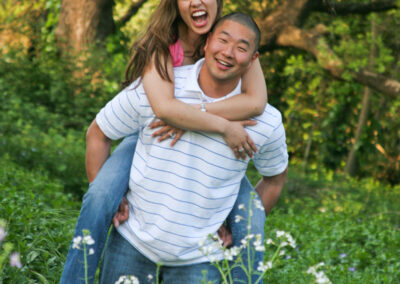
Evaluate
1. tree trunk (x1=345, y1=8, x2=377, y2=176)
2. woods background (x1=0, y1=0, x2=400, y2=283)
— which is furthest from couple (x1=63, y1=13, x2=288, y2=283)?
tree trunk (x1=345, y1=8, x2=377, y2=176)

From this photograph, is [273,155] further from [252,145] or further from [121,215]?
[121,215]

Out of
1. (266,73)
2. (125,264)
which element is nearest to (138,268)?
(125,264)

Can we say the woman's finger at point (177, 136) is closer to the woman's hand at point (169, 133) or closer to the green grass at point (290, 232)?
the woman's hand at point (169, 133)

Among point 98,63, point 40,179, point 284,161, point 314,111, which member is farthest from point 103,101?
point 284,161

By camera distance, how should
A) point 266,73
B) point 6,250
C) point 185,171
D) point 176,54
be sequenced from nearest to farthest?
point 6,250 < point 185,171 < point 176,54 < point 266,73

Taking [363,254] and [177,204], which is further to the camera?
[363,254]

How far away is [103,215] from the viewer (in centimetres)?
234

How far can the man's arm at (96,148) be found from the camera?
2.50 m

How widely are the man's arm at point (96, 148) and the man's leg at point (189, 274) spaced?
0.54 m

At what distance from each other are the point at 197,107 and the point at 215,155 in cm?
22

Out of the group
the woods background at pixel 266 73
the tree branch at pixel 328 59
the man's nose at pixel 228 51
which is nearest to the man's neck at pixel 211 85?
the man's nose at pixel 228 51

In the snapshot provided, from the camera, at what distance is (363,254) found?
4457 millimetres

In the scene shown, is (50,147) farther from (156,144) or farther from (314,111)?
(314,111)

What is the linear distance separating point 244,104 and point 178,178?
16.4 inches
